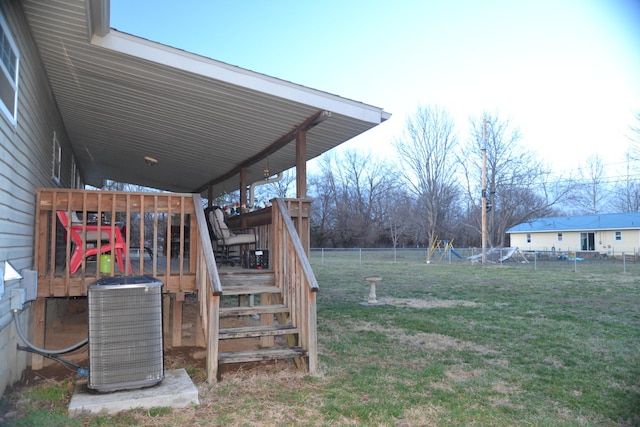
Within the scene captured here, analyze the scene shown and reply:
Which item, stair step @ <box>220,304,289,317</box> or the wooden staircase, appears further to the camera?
stair step @ <box>220,304,289,317</box>

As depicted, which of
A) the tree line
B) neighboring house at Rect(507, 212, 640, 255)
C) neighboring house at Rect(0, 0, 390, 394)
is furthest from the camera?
the tree line

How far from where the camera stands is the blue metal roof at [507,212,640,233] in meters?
28.4

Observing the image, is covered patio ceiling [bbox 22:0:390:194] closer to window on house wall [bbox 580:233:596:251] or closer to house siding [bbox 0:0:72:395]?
house siding [bbox 0:0:72:395]

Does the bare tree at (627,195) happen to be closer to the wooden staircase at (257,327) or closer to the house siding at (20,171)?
→ the wooden staircase at (257,327)

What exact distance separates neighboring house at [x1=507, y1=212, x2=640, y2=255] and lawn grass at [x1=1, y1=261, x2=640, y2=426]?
2204 cm

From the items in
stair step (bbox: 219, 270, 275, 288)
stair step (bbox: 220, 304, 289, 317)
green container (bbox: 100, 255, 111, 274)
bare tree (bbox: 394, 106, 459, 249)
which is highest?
bare tree (bbox: 394, 106, 459, 249)

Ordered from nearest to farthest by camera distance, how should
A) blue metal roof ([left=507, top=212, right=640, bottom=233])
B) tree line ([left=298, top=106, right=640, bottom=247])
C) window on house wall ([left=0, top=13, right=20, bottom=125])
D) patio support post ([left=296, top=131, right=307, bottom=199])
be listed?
window on house wall ([left=0, top=13, right=20, bottom=125])
patio support post ([left=296, top=131, right=307, bottom=199])
blue metal roof ([left=507, top=212, right=640, bottom=233])
tree line ([left=298, top=106, right=640, bottom=247])

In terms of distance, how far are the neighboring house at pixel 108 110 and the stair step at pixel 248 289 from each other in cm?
141

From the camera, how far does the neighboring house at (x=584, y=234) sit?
27828mm

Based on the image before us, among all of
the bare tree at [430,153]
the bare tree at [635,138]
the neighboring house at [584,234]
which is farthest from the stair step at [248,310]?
the bare tree at [430,153]

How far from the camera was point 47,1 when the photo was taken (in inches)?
144

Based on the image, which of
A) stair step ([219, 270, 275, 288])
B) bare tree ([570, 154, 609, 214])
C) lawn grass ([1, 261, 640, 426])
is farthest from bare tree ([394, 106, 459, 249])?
stair step ([219, 270, 275, 288])

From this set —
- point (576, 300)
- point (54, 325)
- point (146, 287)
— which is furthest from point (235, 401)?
point (576, 300)

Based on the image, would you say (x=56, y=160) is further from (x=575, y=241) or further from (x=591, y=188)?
(x=591, y=188)
